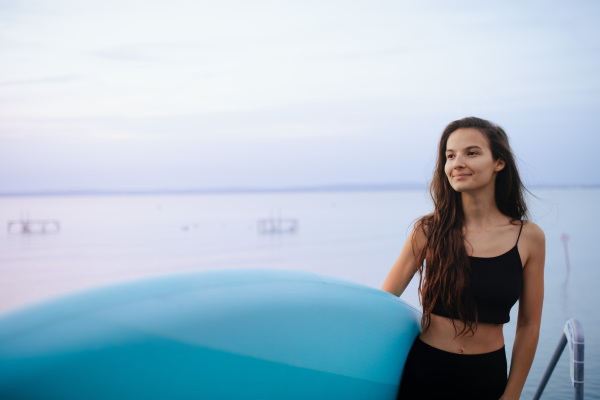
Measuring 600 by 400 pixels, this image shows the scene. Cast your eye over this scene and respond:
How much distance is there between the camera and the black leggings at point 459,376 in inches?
51.9

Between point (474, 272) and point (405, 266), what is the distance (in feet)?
0.67

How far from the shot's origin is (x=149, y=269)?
15.9 meters

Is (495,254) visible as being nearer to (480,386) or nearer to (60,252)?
(480,386)

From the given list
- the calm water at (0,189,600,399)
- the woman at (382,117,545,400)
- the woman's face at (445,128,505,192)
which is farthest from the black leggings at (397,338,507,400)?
the calm water at (0,189,600,399)

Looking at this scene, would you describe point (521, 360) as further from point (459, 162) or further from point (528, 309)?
point (459, 162)

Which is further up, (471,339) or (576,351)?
(471,339)

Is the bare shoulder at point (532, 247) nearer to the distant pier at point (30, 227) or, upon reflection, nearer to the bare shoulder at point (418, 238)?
the bare shoulder at point (418, 238)

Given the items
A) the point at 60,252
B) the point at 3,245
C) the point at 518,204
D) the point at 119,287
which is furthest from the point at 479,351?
the point at 3,245

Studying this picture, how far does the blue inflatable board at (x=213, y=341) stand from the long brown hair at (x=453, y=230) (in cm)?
14

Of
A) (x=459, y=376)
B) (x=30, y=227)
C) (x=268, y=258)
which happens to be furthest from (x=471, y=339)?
(x=30, y=227)

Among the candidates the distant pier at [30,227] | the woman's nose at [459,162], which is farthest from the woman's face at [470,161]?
the distant pier at [30,227]

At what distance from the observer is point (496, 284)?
131cm

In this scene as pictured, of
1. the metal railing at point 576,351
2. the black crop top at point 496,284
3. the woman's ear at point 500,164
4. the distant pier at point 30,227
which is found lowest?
the distant pier at point 30,227

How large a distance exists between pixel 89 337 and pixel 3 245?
25.9m
